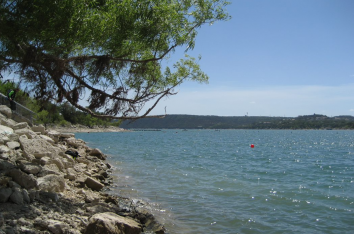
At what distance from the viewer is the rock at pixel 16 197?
652 centimetres

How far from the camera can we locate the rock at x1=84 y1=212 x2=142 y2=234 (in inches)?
254

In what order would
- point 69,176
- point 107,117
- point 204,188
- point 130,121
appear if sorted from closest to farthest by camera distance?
point 107,117
point 130,121
point 69,176
point 204,188

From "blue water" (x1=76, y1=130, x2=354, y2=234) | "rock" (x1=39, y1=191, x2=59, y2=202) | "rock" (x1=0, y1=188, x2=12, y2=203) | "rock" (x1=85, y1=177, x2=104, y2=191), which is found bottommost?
"blue water" (x1=76, y1=130, x2=354, y2=234)

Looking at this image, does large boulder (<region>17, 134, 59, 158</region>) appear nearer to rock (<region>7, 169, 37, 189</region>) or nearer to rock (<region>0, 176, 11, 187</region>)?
rock (<region>7, 169, 37, 189</region>)

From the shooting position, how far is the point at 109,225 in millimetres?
6574

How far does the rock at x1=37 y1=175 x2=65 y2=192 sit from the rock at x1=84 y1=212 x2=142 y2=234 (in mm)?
2002

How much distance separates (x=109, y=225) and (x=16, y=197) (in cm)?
196

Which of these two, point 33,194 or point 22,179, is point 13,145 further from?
point 33,194

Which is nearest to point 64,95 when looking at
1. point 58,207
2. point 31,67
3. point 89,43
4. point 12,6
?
point 31,67

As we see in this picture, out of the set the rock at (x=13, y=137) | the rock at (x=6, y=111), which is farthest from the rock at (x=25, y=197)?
the rock at (x=6, y=111)

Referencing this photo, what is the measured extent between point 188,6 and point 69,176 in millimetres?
6879

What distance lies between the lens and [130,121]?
9680 mm

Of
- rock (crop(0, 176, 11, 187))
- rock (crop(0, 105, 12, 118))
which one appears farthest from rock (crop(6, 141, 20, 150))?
rock (crop(0, 105, 12, 118))

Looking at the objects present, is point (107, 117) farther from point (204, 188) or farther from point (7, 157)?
point (204, 188)
